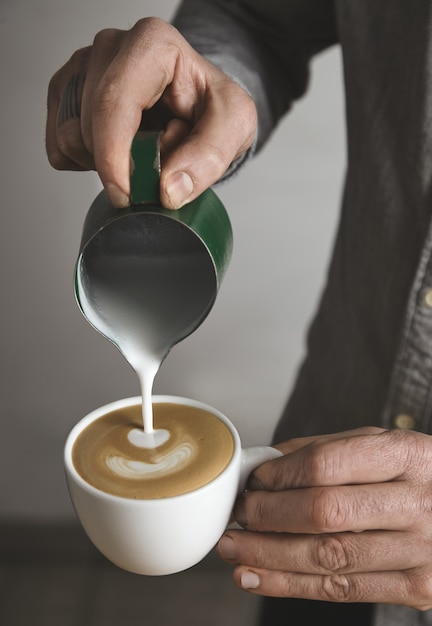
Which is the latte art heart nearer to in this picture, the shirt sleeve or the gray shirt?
the gray shirt

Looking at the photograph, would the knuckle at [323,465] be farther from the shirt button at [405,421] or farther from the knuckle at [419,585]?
the shirt button at [405,421]

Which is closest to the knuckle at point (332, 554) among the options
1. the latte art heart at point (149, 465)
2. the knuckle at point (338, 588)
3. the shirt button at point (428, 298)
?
the knuckle at point (338, 588)

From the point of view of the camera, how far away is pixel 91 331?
46.6 inches

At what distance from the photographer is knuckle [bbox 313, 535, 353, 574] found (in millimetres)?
558

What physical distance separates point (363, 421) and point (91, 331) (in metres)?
0.52

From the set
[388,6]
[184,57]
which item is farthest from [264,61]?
[184,57]

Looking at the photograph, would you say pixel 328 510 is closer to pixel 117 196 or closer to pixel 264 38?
pixel 117 196

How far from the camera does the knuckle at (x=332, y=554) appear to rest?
56 centimetres

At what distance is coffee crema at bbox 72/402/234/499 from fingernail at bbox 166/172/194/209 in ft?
0.62

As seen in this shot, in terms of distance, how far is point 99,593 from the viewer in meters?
0.78

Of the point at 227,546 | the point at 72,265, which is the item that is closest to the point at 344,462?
the point at 227,546

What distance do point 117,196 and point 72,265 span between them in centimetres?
80

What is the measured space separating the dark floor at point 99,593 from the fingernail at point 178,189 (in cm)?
48

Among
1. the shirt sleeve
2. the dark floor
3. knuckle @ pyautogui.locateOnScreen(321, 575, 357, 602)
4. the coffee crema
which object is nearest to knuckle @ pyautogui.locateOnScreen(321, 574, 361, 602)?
knuckle @ pyautogui.locateOnScreen(321, 575, 357, 602)
